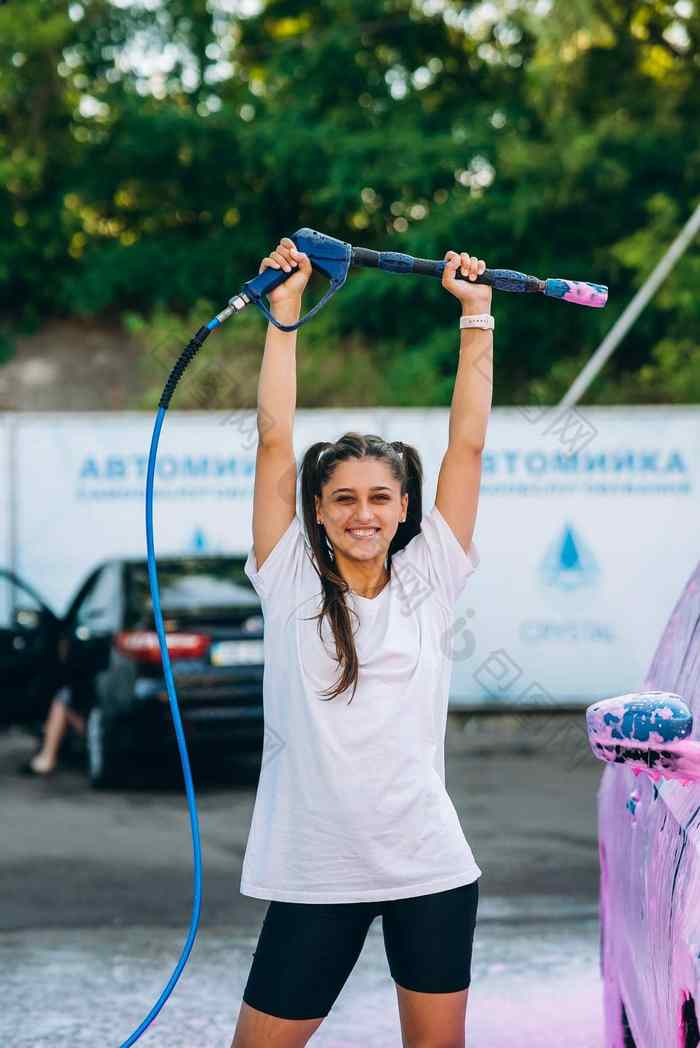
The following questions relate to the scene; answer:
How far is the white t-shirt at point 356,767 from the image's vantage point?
301cm

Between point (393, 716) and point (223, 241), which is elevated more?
point (223, 241)

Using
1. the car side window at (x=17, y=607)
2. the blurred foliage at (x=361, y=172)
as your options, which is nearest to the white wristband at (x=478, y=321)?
the car side window at (x=17, y=607)

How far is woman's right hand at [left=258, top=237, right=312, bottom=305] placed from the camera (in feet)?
10.6

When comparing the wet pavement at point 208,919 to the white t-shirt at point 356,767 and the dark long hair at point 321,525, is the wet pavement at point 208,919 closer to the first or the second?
the white t-shirt at point 356,767

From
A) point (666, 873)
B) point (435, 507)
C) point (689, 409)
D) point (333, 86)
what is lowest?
point (666, 873)

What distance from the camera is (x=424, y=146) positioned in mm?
22719

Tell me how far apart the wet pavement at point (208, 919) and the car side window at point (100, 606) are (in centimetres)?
104

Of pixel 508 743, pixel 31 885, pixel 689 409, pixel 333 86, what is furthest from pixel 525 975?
pixel 333 86

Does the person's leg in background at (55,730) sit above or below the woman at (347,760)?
below

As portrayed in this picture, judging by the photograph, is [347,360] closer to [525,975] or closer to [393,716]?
[525,975]

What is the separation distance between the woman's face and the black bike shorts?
0.68 meters

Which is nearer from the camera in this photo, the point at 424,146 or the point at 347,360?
the point at 424,146

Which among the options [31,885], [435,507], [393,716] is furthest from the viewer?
[31,885]

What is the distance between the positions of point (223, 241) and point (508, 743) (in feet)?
50.6
